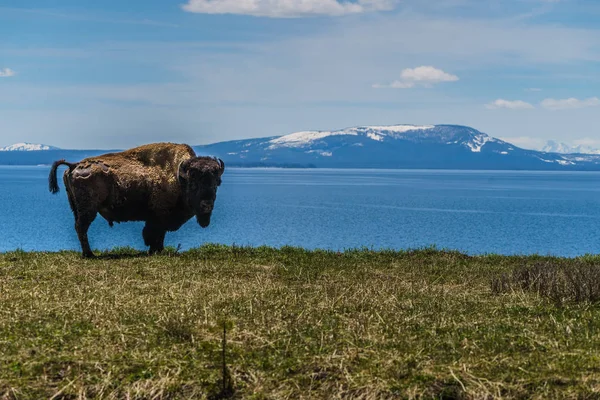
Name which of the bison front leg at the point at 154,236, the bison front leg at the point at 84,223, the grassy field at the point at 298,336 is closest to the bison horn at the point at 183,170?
the bison front leg at the point at 154,236

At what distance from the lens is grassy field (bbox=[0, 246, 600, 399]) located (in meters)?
9.10

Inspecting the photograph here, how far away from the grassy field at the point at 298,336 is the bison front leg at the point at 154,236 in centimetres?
486

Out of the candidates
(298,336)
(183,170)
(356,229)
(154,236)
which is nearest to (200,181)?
(183,170)

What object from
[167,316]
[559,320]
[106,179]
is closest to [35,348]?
[167,316]

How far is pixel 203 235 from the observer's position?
76.4 metres

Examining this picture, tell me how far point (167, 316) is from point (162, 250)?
10904 millimetres

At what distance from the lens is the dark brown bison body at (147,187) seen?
21078 mm

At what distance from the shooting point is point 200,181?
Result: 21.1m

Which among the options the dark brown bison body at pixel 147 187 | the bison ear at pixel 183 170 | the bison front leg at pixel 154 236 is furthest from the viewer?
the bison front leg at pixel 154 236

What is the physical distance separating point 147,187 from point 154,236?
5.08 ft

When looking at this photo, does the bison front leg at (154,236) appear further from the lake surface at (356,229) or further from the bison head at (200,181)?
the lake surface at (356,229)

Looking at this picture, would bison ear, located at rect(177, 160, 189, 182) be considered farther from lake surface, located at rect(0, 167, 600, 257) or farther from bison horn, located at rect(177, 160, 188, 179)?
lake surface, located at rect(0, 167, 600, 257)

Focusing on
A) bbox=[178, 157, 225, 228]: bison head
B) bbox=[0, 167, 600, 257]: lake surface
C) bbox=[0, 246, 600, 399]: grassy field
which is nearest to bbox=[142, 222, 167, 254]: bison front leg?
bbox=[178, 157, 225, 228]: bison head

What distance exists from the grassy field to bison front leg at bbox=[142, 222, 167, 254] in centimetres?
486
